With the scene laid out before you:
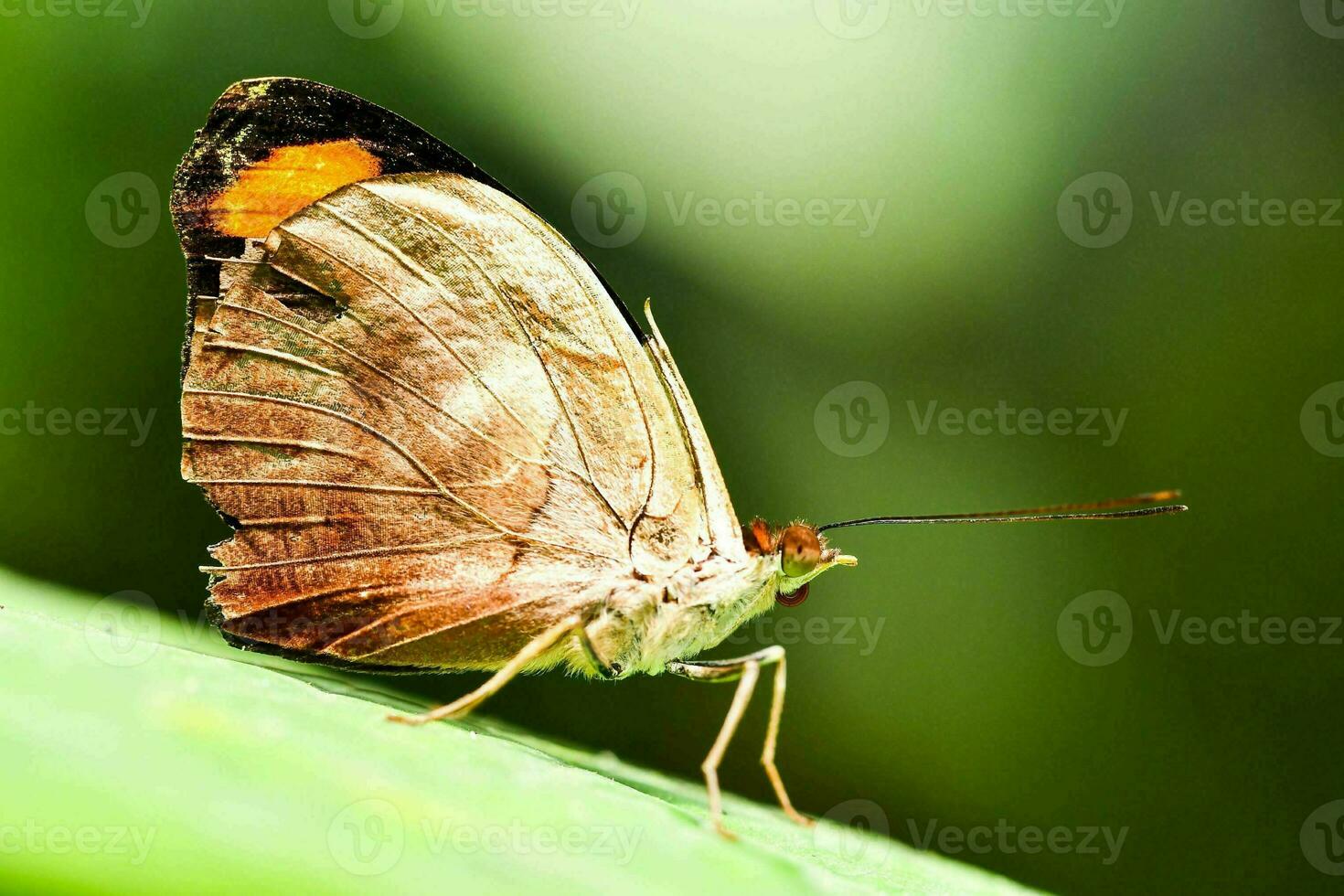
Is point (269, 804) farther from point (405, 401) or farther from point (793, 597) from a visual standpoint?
point (793, 597)

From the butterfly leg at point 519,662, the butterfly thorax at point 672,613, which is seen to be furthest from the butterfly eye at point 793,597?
the butterfly leg at point 519,662

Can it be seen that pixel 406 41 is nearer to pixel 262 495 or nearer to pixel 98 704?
pixel 262 495

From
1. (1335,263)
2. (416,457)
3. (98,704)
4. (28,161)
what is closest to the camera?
(98,704)

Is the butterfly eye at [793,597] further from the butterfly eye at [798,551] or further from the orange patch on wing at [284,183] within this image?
the orange patch on wing at [284,183]

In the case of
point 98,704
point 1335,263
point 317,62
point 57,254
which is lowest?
point 98,704

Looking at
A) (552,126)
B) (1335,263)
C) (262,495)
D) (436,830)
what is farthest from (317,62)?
(1335,263)

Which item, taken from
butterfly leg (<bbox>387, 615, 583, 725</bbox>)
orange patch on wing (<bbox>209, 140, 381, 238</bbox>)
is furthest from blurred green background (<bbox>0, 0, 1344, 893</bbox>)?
butterfly leg (<bbox>387, 615, 583, 725</bbox>)
